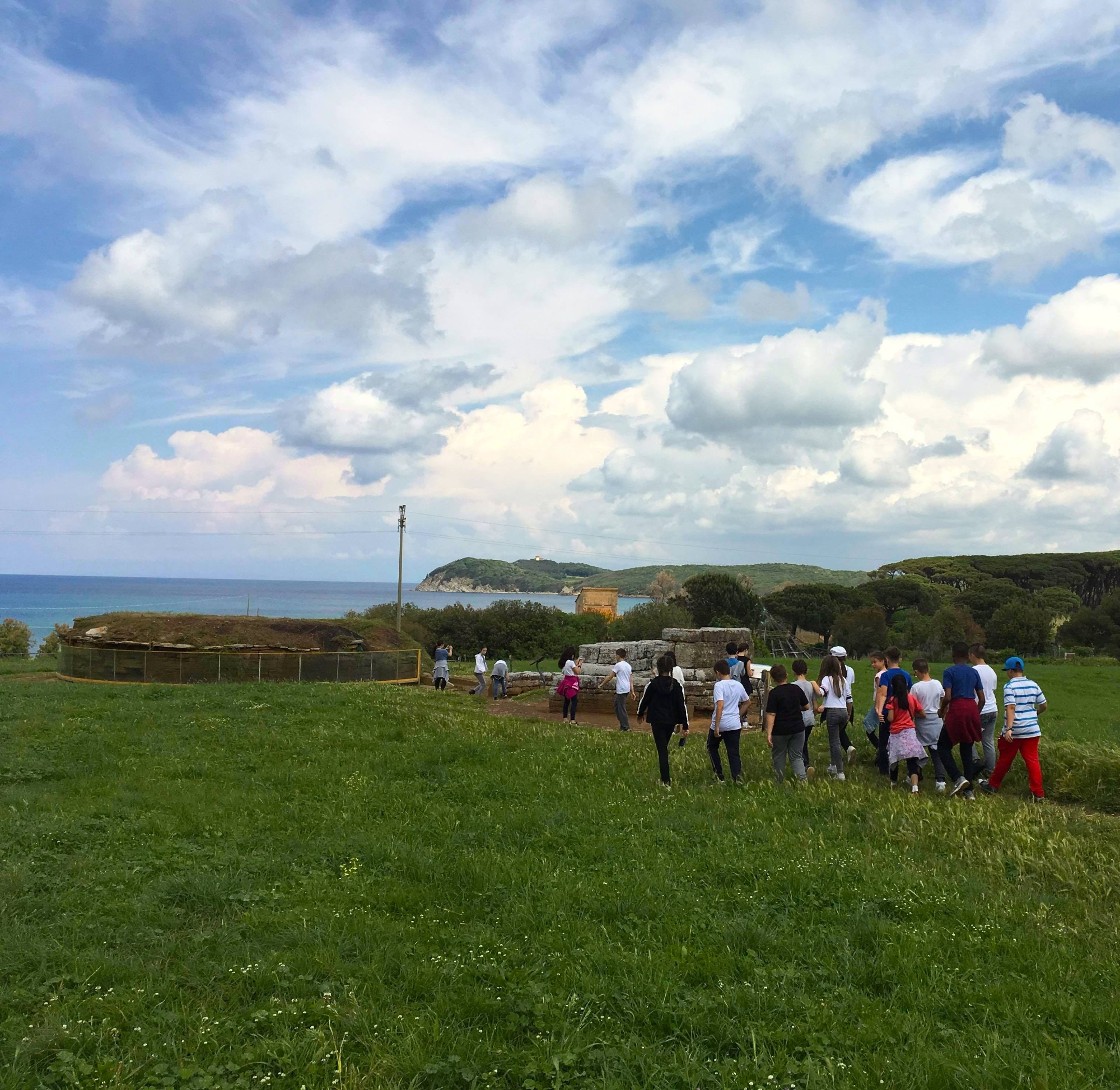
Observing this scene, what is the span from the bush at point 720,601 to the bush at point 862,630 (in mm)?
8582

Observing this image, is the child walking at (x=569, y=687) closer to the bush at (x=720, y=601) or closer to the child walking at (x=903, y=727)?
the child walking at (x=903, y=727)

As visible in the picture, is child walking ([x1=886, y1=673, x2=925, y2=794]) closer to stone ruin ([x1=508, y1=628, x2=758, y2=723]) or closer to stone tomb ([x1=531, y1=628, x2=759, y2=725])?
stone ruin ([x1=508, y1=628, x2=758, y2=723])

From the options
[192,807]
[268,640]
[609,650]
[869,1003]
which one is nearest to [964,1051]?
[869,1003]

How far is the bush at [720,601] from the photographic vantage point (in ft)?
274

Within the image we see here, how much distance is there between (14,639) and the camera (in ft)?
211

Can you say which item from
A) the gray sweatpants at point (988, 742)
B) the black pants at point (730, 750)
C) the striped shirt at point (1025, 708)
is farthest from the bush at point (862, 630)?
the black pants at point (730, 750)

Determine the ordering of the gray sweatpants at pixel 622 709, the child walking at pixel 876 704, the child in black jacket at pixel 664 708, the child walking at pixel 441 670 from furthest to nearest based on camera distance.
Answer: the child walking at pixel 441 670 < the gray sweatpants at pixel 622 709 < the child walking at pixel 876 704 < the child in black jacket at pixel 664 708

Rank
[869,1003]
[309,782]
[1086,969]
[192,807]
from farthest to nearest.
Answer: [309,782]
[192,807]
[1086,969]
[869,1003]

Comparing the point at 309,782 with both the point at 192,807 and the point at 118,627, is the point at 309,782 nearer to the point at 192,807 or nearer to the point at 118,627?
the point at 192,807

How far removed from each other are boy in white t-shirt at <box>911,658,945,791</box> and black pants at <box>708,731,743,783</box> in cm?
260

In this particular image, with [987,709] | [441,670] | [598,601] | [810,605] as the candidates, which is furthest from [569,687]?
[810,605]

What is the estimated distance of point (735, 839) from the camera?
9109 mm

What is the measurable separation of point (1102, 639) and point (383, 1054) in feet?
249

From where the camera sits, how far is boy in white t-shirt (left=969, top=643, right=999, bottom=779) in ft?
40.4
